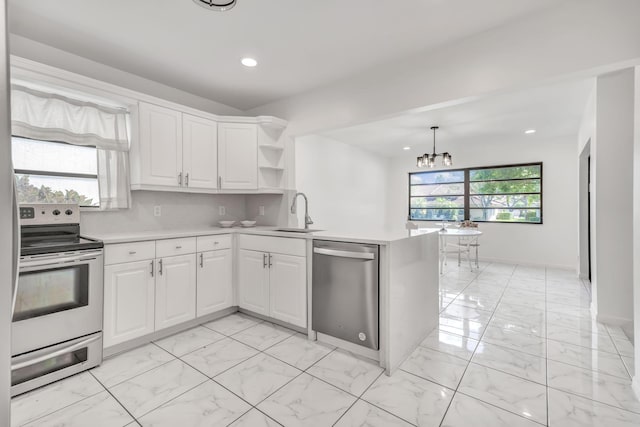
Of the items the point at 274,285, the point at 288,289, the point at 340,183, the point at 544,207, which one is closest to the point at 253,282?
the point at 274,285

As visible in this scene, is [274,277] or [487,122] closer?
[274,277]

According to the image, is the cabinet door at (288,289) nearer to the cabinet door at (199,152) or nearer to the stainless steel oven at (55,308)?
the cabinet door at (199,152)

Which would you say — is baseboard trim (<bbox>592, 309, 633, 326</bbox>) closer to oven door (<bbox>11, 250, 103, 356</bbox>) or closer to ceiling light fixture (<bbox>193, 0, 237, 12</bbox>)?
ceiling light fixture (<bbox>193, 0, 237, 12</bbox>)

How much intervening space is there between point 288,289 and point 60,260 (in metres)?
1.67

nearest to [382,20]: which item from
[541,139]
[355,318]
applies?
[355,318]

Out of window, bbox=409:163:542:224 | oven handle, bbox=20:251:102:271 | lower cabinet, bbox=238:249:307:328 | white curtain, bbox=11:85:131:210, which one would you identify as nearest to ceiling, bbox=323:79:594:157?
window, bbox=409:163:542:224

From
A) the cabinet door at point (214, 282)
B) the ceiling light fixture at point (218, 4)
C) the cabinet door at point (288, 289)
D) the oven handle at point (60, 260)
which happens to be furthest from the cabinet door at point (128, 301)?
the ceiling light fixture at point (218, 4)

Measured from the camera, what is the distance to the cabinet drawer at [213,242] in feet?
9.30

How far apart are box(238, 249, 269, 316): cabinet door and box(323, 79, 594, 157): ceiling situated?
6.81ft

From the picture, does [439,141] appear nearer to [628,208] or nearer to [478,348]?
[628,208]

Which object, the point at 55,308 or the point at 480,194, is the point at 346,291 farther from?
the point at 480,194

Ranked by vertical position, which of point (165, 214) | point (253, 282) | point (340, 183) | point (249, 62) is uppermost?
point (249, 62)

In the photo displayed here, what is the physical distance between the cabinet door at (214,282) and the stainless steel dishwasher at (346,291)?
3.49 ft

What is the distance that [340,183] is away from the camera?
5.81 metres
